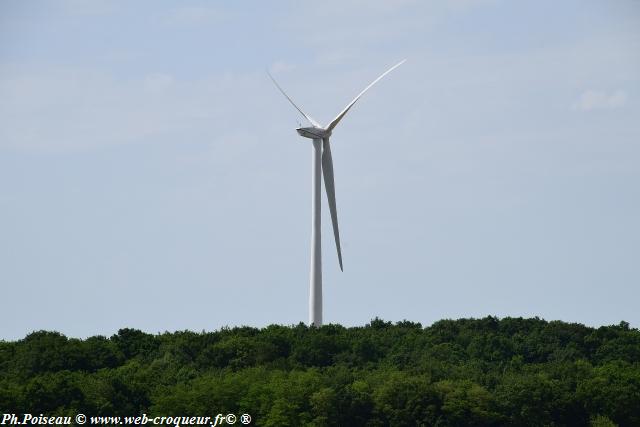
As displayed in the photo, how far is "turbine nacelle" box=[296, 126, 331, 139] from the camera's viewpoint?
135 metres

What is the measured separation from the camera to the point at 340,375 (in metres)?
144

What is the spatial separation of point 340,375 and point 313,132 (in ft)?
62.4

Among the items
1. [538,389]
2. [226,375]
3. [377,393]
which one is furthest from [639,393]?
[226,375]

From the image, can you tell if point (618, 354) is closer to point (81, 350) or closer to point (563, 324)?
point (563, 324)

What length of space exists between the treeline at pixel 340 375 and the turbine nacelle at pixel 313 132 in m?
17.2


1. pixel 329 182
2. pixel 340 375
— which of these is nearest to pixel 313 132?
pixel 329 182

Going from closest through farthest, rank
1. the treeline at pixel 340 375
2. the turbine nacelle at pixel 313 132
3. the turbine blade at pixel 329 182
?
the treeline at pixel 340 375 < the turbine nacelle at pixel 313 132 < the turbine blade at pixel 329 182

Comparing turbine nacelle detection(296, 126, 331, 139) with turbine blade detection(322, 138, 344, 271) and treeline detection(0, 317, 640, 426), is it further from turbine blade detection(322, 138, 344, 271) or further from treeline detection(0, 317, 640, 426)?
treeline detection(0, 317, 640, 426)

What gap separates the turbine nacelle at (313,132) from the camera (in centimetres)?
13500

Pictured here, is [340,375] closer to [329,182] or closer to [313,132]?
[329,182]

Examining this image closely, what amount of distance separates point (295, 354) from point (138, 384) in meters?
25.0

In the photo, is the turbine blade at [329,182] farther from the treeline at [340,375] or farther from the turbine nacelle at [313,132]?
the treeline at [340,375]

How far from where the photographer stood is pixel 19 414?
12694cm

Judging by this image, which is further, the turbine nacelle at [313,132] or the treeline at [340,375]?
the turbine nacelle at [313,132]
